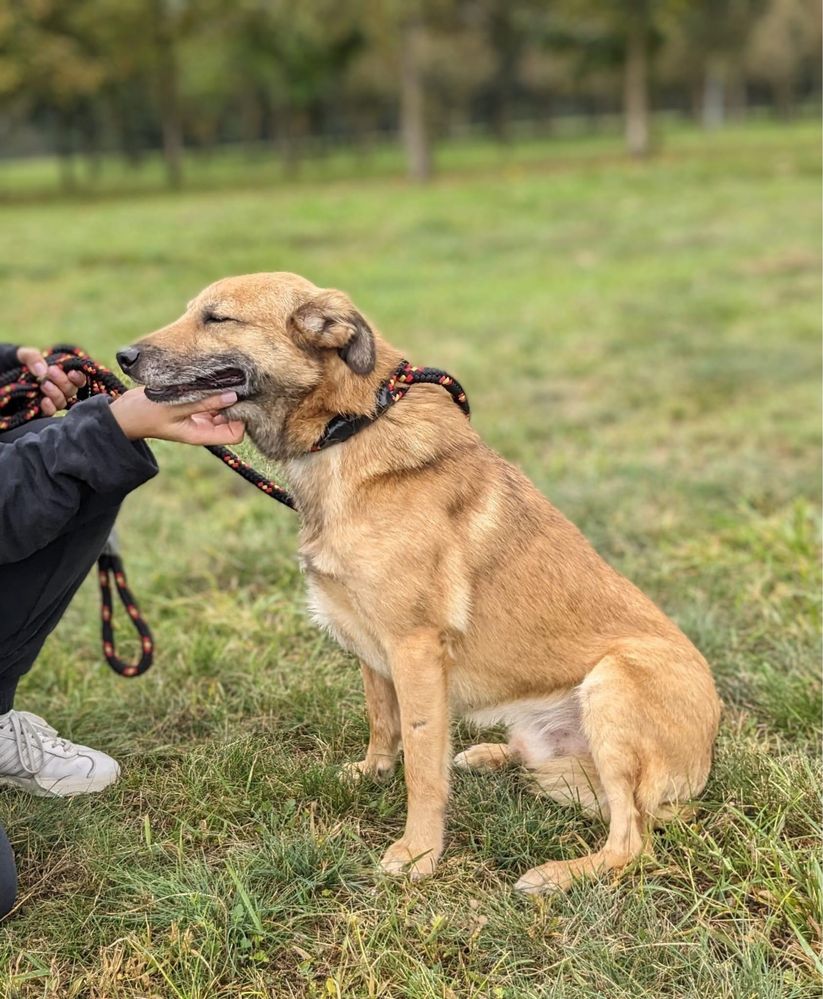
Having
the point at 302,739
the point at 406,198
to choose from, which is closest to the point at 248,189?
the point at 406,198

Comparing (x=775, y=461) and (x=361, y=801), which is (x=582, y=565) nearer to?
(x=361, y=801)

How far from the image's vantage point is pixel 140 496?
5.68m

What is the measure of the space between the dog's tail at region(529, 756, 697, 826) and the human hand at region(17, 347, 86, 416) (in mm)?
1960

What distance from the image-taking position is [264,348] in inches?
107

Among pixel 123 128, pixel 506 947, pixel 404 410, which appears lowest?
pixel 506 947

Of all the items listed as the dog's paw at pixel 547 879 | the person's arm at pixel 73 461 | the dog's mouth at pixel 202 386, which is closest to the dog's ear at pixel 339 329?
the dog's mouth at pixel 202 386

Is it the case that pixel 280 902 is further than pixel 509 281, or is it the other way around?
pixel 509 281

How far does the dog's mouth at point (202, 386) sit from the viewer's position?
2.53 metres

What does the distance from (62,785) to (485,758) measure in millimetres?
1396

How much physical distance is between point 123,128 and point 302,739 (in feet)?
187

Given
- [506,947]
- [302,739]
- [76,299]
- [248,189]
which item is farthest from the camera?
[248,189]

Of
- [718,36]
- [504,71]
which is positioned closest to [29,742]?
[504,71]

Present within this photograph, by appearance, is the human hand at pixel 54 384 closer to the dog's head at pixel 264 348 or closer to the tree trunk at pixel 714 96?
the dog's head at pixel 264 348

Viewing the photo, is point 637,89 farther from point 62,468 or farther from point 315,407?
point 62,468
